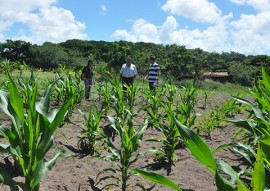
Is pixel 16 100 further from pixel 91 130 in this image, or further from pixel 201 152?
pixel 91 130

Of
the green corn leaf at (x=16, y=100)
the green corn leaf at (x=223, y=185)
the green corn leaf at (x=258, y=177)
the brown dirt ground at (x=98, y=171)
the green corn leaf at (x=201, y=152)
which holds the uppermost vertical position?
the green corn leaf at (x=16, y=100)

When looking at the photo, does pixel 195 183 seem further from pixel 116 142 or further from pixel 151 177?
pixel 151 177

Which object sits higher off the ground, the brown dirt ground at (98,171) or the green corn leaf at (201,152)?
the green corn leaf at (201,152)

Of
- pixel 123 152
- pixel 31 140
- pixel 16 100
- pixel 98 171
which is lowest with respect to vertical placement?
pixel 98 171

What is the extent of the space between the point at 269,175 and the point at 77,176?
2.09 metres

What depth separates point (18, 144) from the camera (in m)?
2.21

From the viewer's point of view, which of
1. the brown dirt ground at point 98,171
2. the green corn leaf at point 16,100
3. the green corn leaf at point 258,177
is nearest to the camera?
the green corn leaf at point 258,177

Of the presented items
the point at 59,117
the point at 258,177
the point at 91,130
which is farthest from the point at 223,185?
the point at 91,130

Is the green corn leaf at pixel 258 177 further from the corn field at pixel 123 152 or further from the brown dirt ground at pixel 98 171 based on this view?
the brown dirt ground at pixel 98 171

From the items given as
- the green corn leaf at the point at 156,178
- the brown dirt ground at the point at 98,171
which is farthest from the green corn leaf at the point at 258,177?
the brown dirt ground at the point at 98,171

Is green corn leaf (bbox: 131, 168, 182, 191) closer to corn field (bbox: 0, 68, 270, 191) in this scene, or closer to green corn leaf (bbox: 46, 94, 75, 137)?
corn field (bbox: 0, 68, 270, 191)

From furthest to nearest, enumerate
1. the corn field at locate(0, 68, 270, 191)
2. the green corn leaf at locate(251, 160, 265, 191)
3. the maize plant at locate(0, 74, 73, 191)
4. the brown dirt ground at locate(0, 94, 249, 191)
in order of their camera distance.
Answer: the brown dirt ground at locate(0, 94, 249, 191) < the maize plant at locate(0, 74, 73, 191) < the corn field at locate(0, 68, 270, 191) < the green corn leaf at locate(251, 160, 265, 191)

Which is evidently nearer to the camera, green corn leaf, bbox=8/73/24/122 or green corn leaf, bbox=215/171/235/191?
green corn leaf, bbox=215/171/235/191

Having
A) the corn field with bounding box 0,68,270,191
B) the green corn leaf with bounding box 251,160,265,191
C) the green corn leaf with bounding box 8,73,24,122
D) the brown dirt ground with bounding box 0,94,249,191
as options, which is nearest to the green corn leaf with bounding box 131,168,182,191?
the corn field with bounding box 0,68,270,191
